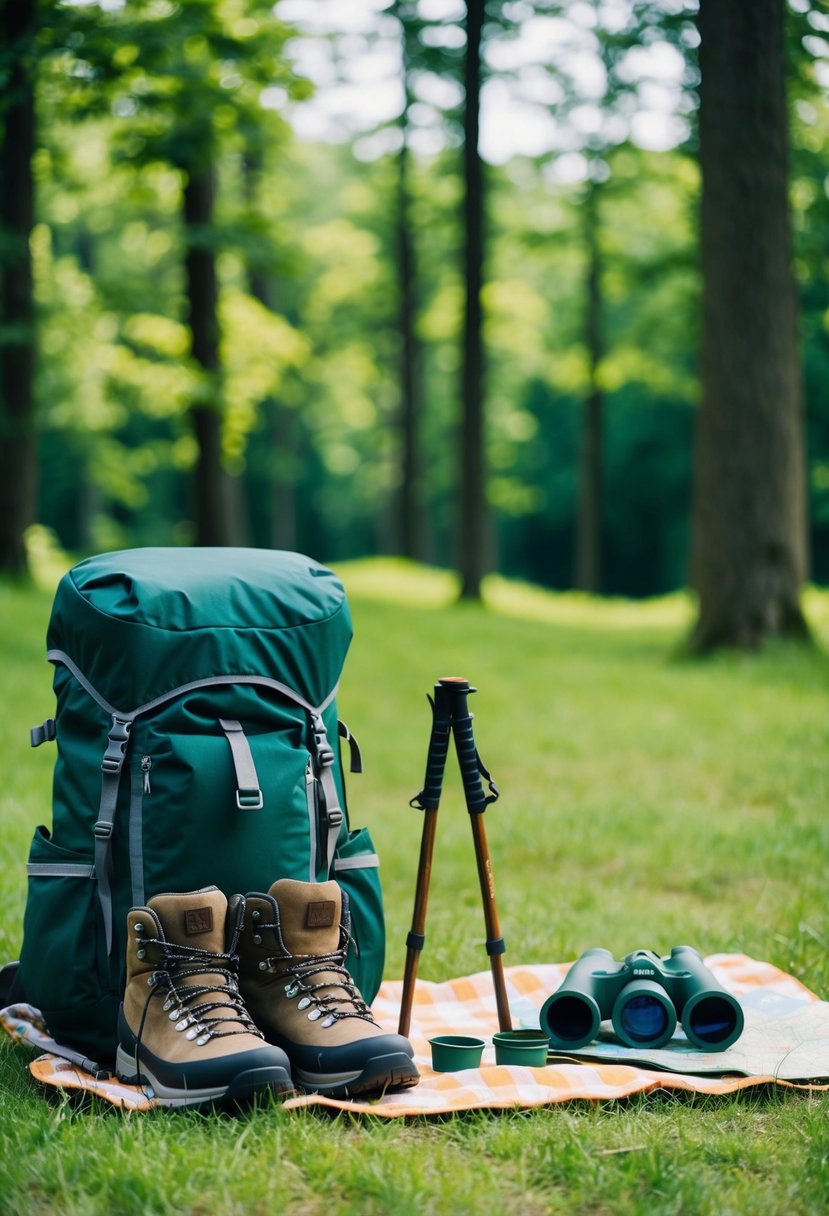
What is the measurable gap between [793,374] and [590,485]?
557 inches

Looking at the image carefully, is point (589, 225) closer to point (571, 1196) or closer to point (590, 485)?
point (590, 485)

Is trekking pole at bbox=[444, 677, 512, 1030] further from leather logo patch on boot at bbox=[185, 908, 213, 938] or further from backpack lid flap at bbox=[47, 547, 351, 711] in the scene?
leather logo patch on boot at bbox=[185, 908, 213, 938]

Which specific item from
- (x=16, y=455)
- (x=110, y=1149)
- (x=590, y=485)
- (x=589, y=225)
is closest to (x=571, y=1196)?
(x=110, y=1149)

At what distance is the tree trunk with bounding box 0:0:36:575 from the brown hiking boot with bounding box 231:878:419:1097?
10.8 m

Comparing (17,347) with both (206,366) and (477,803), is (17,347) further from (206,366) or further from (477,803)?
(477,803)

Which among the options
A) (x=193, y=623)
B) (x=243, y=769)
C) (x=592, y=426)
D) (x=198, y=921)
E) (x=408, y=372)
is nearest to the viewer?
(x=198, y=921)

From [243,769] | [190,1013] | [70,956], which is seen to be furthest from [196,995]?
[243,769]

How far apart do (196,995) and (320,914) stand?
364mm

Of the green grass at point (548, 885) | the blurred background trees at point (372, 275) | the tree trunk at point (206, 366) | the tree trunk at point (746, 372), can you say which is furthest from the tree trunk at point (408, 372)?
the tree trunk at point (746, 372)

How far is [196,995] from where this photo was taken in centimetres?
306

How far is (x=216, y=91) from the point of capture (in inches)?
448

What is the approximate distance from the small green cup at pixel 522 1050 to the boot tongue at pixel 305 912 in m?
0.51

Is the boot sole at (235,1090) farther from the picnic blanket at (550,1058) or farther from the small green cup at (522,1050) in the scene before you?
the small green cup at (522,1050)

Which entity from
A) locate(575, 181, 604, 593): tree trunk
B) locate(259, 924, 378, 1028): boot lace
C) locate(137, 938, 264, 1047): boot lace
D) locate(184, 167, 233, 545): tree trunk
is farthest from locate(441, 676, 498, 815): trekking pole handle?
locate(575, 181, 604, 593): tree trunk
